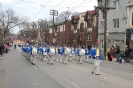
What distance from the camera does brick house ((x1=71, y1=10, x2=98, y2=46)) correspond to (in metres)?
45.7

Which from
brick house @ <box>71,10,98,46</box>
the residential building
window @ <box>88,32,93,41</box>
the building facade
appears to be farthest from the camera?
window @ <box>88,32,93,41</box>

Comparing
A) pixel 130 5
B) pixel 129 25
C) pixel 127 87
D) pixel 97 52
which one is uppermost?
pixel 130 5

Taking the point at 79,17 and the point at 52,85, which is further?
the point at 79,17

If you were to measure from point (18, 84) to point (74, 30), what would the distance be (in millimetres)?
48307

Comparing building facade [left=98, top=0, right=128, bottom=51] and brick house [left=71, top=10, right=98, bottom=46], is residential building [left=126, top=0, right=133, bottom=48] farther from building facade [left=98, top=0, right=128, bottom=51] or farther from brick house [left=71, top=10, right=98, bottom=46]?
brick house [left=71, top=10, right=98, bottom=46]

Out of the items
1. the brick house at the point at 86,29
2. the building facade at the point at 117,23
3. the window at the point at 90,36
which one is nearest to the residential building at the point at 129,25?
the building facade at the point at 117,23

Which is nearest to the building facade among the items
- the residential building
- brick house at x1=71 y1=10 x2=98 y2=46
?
the residential building

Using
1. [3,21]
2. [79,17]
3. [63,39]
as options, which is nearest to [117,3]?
[79,17]

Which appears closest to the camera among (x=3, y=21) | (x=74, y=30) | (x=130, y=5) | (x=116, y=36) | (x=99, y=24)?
(x=130, y=5)

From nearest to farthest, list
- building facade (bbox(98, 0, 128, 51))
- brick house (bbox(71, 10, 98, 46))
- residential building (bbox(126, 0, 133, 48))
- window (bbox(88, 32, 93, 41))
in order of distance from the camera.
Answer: residential building (bbox(126, 0, 133, 48))
building facade (bbox(98, 0, 128, 51))
brick house (bbox(71, 10, 98, 46))
window (bbox(88, 32, 93, 41))

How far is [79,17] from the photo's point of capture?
2163 inches

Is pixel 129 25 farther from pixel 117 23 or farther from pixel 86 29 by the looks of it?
pixel 86 29

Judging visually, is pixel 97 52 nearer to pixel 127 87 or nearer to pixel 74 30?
pixel 127 87

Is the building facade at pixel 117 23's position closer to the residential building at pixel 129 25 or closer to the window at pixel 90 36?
the residential building at pixel 129 25
